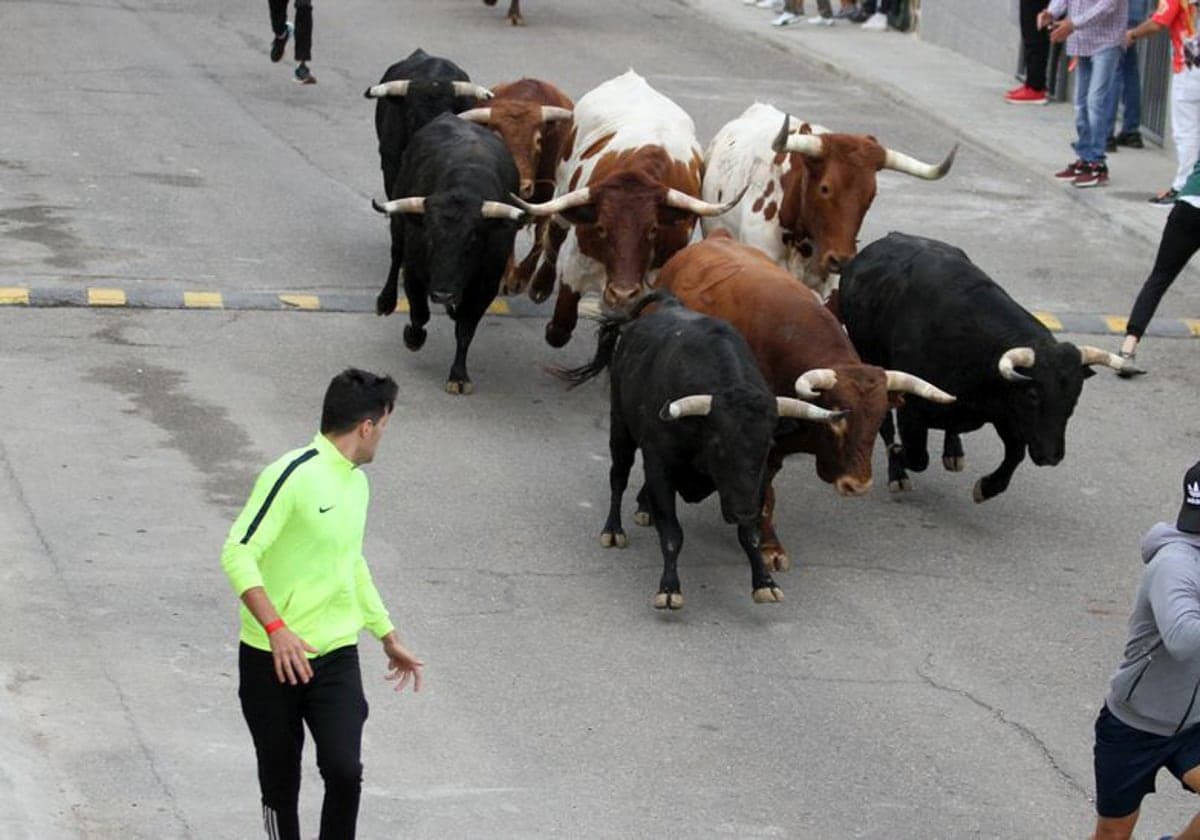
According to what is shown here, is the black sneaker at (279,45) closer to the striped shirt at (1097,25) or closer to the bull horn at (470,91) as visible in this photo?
the bull horn at (470,91)

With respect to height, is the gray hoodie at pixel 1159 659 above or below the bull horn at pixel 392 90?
below

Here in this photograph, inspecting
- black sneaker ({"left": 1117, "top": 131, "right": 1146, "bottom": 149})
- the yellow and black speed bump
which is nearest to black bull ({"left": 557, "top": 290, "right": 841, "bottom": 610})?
the yellow and black speed bump

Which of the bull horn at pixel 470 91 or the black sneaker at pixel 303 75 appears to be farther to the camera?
the black sneaker at pixel 303 75

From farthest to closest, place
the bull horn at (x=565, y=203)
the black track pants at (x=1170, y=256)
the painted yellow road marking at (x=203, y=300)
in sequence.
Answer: the painted yellow road marking at (x=203, y=300) < the black track pants at (x=1170, y=256) < the bull horn at (x=565, y=203)

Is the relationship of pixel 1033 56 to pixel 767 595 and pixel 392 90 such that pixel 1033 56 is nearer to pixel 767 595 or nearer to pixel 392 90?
pixel 392 90

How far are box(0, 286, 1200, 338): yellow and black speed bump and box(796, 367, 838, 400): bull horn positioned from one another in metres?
4.65

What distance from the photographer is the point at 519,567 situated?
1034 centimetres

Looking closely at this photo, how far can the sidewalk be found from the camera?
1883cm

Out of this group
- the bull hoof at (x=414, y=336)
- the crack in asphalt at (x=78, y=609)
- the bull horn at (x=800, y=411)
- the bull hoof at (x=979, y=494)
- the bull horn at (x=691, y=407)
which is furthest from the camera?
the bull hoof at (x=414, y=336)

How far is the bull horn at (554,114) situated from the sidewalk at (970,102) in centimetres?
537

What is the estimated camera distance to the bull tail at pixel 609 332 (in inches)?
442

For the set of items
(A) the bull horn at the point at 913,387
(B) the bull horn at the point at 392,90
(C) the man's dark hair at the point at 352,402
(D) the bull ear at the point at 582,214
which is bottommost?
(A) the bull horn at the point at 913,387

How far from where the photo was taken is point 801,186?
12.5 metres

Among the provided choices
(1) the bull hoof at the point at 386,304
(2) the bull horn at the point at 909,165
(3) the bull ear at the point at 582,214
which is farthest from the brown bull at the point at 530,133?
(2) the bull horn at the point at 909,165
